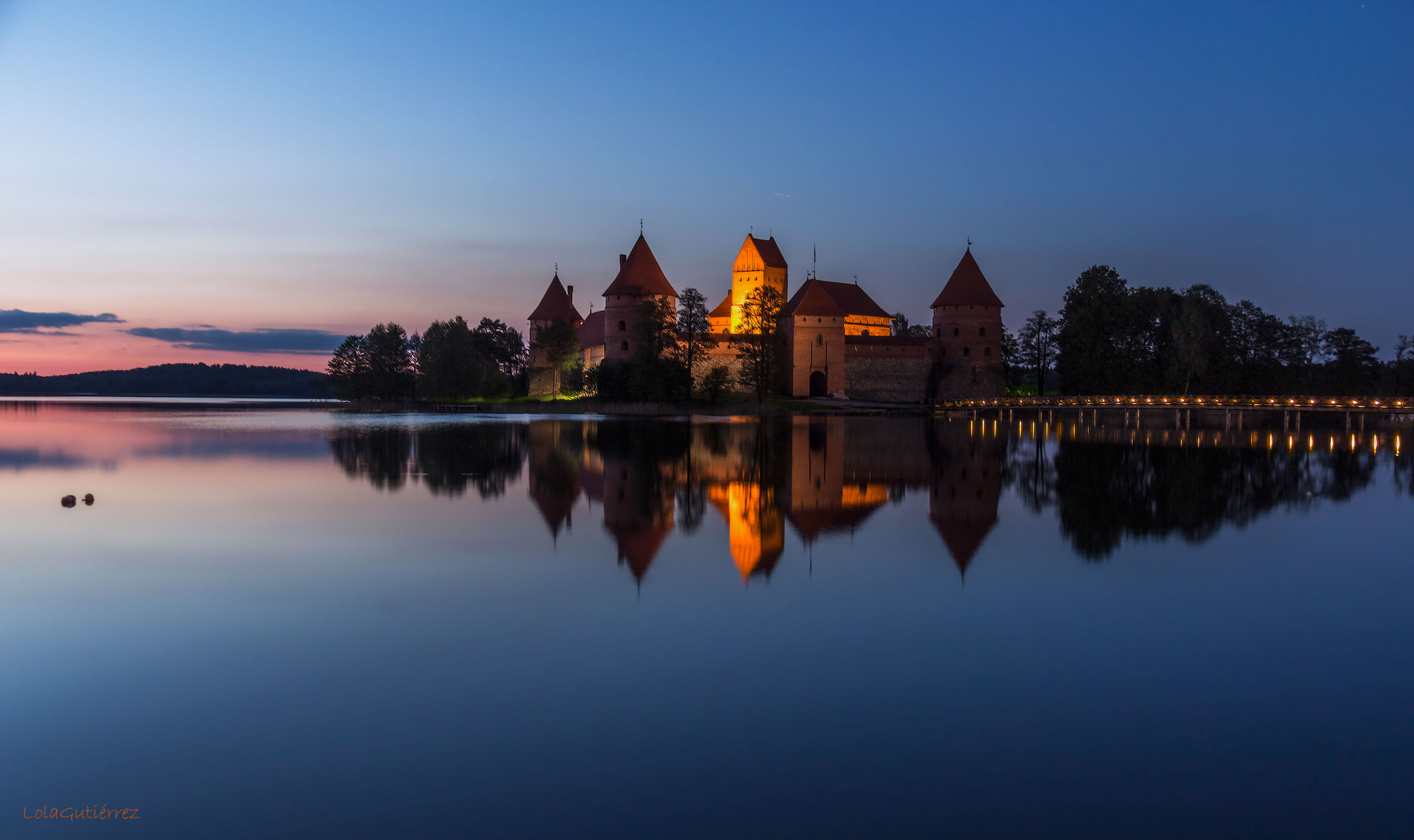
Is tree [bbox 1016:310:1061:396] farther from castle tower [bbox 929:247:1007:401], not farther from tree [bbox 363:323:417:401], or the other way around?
tree [bbox 363:323:417:401]

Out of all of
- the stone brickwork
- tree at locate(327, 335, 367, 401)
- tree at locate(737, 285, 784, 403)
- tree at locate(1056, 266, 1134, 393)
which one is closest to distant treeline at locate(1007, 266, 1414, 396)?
tree at locate(1056, 266, 1134, 393)

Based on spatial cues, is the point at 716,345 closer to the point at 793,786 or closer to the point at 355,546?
the point at 355,546

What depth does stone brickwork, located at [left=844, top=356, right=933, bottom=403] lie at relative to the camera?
5056 cm

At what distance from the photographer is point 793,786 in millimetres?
3443

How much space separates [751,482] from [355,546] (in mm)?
6432

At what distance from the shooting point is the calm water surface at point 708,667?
335cm

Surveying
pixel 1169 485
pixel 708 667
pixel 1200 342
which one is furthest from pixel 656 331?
pixel 708 667

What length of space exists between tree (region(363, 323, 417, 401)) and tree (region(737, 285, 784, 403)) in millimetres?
20775

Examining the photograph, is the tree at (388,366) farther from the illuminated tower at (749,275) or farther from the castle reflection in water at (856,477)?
the castle reflection in water at (856,477)

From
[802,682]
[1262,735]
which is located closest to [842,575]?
[802,682]

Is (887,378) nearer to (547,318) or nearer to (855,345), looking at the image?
(855,345)

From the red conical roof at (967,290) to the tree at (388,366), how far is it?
104 feet

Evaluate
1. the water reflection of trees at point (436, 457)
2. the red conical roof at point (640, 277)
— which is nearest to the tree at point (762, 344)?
the red conical roof at point (640, 277)

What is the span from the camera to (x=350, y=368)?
54812mm
